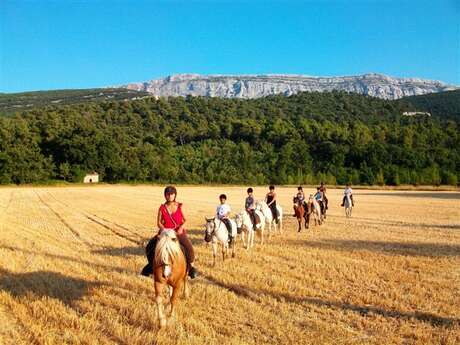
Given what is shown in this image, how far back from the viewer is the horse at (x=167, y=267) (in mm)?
7551

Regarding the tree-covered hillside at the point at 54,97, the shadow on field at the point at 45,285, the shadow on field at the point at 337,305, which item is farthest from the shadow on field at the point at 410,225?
the tree-covered hillside at the point at 54,97

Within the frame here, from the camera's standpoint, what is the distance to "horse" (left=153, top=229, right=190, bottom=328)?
7.55 metres

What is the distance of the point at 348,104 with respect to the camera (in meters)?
141

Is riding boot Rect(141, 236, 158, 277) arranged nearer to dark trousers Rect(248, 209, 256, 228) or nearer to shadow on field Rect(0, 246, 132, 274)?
shadow on field Rect(0, 246, 132, 274)

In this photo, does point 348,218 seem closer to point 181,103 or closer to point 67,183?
point 67,183

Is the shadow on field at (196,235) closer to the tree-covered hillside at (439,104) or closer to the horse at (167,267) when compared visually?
the horse at (167,267)

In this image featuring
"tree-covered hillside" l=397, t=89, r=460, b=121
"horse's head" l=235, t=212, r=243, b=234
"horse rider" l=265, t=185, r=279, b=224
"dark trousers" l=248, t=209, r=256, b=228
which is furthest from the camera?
"tree-covered hillside" l=397, t=89, r=460, b=121

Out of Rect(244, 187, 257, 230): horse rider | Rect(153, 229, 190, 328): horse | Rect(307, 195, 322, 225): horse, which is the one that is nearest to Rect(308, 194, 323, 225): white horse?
Rect(307, 195, 322, 225): horse

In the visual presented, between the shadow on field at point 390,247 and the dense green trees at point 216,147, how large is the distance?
71.8 m

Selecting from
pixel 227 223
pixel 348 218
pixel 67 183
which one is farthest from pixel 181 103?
pixel 227 223

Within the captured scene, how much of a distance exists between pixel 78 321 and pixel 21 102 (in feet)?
526

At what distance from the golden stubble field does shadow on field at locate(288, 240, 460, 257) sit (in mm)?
38

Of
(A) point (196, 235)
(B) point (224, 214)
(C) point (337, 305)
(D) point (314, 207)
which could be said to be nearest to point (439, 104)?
Answer: (D) point (314, 207)

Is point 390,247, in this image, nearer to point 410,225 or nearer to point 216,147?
point 410,225
